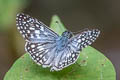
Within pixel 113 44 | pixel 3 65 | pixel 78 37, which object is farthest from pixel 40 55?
pixel 113 44

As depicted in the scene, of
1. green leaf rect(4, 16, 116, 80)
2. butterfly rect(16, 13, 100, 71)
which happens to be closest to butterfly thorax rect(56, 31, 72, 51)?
butterfly rect(16, 13, 100, 71)

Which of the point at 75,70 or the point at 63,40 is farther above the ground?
the point at 63,40

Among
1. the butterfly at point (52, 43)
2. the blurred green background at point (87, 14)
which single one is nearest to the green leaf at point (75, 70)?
the butterfly at point (52, 43)

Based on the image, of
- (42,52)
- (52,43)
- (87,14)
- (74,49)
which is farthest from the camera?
(87,14)

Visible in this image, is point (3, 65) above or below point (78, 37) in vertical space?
below

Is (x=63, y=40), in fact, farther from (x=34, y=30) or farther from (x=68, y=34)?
(x=34, y=30)

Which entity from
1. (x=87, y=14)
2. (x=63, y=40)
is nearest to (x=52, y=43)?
(x=63, y=40)

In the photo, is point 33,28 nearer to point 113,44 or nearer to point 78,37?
point 78,37
